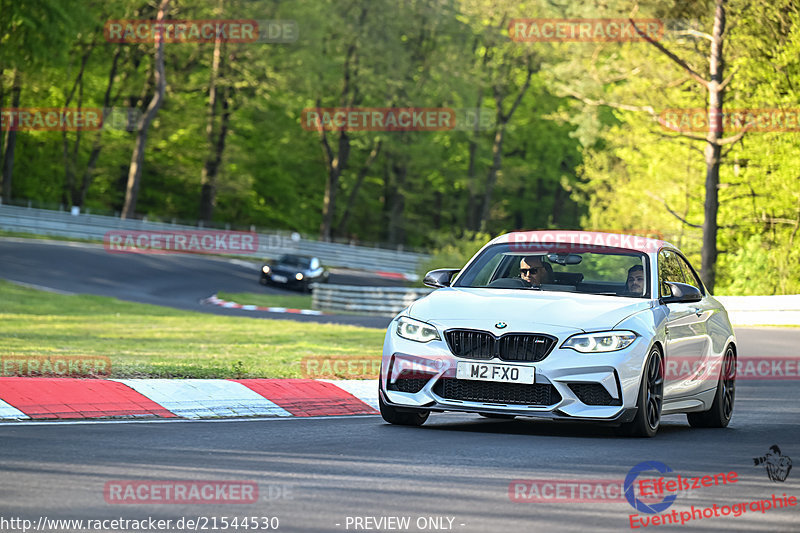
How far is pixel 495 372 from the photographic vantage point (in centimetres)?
991

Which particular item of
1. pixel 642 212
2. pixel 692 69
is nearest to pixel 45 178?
pixel 642 212

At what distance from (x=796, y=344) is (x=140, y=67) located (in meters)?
54.8

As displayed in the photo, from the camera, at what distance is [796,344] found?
23.7 metres

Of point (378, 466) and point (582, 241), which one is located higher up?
point (582, 241)

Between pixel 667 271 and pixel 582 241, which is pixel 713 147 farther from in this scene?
pixel 582 241

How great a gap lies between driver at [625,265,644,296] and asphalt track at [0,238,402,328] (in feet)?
66.5

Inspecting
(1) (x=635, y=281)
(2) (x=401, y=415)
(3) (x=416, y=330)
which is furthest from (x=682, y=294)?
(2) (x=401, y=415)

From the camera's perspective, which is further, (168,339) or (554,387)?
(168,339)

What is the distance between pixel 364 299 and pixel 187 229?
71.8ft

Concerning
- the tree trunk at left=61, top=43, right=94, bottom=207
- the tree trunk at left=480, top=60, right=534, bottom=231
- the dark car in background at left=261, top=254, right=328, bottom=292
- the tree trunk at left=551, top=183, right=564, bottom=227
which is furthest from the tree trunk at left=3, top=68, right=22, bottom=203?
the tree trunk at left=551, top=183, right=564, bottom=227

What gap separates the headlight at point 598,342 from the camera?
9.88 metres

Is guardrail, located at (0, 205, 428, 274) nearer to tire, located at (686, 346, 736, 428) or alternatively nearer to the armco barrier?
the armco barrier

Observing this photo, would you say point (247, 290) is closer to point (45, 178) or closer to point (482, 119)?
point (45, 178)

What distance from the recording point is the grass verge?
14992mm
